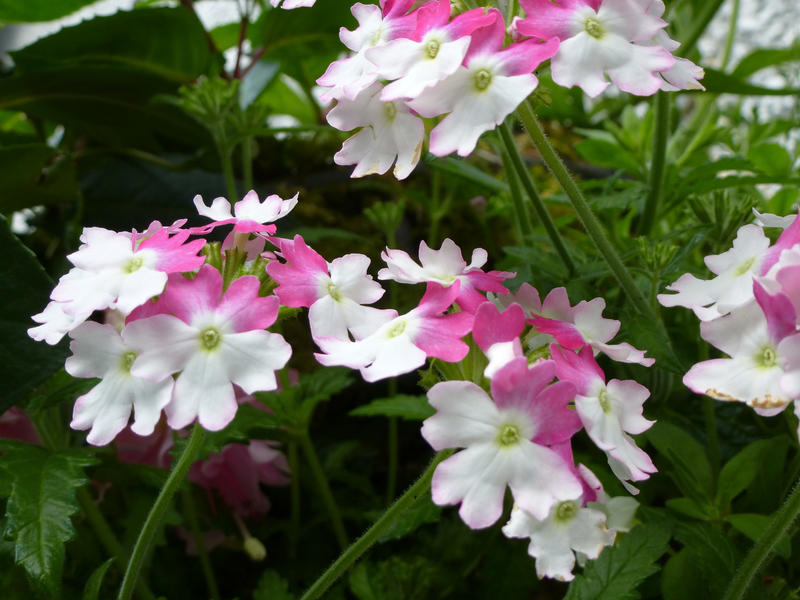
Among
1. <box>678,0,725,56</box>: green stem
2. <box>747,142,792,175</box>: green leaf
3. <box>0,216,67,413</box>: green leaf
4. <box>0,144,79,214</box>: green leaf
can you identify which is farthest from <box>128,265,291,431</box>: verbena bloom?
<box>747,142,792,175</box>: green leaf

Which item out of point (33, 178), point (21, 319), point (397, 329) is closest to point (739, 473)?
point (397, 329)

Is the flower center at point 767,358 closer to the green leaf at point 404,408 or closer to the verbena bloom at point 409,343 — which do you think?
the verbena bloom at point 409,343

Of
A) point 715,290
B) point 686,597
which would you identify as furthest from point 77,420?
point 686,597

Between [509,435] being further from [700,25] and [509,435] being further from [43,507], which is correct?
[700,25]

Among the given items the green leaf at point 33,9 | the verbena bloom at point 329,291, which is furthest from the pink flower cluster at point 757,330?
the green leaf at point 33,9

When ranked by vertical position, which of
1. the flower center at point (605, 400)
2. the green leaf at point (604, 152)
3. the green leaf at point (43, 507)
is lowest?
the green leaf at point (43, 507)

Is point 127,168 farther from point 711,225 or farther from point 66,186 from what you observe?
point 711,225

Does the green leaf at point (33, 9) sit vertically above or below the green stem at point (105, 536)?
above
